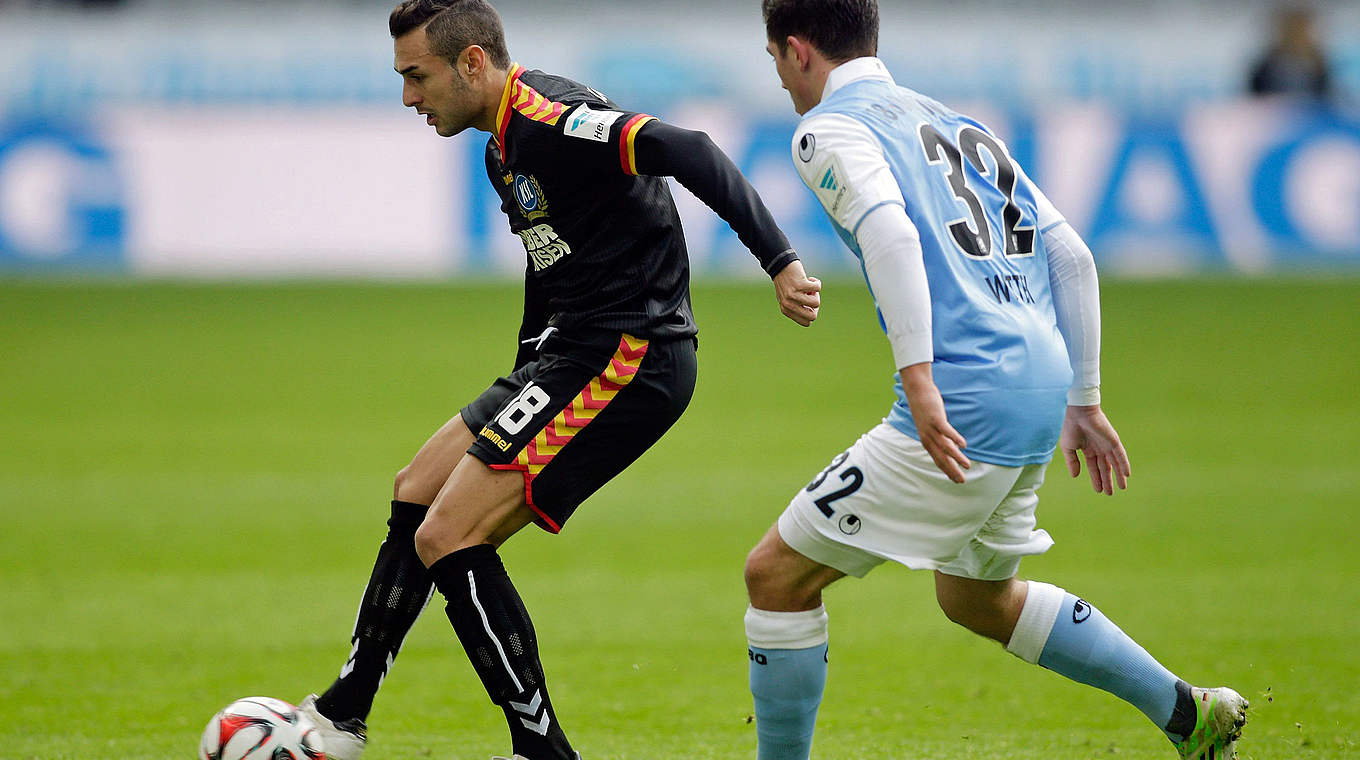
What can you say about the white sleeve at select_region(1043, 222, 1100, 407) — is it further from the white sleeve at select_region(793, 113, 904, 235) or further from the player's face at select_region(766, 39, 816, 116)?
the player's face at select_region(766, 39, 816, 116)

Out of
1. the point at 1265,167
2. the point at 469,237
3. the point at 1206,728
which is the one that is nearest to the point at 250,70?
the point at 469,237

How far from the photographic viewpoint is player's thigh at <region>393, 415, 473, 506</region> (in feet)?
14.4

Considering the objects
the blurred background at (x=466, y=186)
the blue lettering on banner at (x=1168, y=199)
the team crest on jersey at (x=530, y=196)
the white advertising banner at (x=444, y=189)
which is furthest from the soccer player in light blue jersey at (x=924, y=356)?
the blue lettering on banner at (x=1168, y=199)

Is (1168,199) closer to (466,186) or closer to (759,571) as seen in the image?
(466,186)

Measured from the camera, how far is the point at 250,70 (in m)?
21.3

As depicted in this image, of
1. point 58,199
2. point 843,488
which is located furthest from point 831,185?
point 58,199

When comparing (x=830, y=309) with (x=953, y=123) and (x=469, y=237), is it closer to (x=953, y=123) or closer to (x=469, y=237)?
(x=469, y=237)

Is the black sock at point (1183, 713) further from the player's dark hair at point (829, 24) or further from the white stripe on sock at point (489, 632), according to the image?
the player's dark hair at point (829, 24)

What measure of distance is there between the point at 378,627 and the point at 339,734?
31 cm

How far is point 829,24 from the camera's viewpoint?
3820 mm

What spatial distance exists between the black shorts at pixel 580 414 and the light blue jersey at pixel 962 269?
79cm

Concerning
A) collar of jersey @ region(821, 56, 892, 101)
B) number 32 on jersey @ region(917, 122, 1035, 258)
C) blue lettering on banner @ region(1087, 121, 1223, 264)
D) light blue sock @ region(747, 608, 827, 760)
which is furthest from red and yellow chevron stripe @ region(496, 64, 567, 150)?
blue lettering on banner @ region(1087, 121, 1223, 264)

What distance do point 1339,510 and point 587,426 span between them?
17.9 feet

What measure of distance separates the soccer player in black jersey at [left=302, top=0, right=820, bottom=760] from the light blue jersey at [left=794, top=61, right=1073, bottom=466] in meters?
0.38
